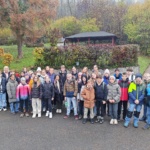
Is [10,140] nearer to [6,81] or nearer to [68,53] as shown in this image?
[6,81]

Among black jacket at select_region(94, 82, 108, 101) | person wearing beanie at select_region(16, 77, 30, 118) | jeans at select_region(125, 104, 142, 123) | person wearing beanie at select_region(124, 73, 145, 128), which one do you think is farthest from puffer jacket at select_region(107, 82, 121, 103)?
person wearing beanie at select_region(16, 77, 30, 118)

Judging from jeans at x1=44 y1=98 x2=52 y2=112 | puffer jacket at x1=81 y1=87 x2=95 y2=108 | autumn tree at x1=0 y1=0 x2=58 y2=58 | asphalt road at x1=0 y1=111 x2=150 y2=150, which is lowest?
Answer: asphalt road at x1=0 y1=111 x2=150 y2=150

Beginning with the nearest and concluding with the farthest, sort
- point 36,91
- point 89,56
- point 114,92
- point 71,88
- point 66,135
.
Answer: point 66,135 → point 114,92 → point 71,88 → point 36,91 → point 89,56

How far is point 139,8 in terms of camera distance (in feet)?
104

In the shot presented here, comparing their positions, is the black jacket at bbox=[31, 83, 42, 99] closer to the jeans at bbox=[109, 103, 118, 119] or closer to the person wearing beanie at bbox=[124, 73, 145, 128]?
the jeans at bbox=[109, 103, 118, 119]

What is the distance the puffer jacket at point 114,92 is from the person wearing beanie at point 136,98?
363mm

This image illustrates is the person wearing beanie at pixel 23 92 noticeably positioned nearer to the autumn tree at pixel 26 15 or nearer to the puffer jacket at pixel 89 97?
the puffer jacket at pixel 89 97

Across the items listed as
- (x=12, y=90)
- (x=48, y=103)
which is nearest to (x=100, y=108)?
(x=48, y=103)

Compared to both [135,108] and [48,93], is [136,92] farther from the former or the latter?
[48,93]

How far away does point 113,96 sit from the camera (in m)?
6.36

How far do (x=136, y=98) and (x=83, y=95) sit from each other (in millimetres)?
1727

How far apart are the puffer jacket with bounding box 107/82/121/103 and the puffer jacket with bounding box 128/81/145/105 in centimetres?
39

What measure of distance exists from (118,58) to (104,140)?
9.78m

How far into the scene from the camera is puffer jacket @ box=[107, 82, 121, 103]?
630 cm
